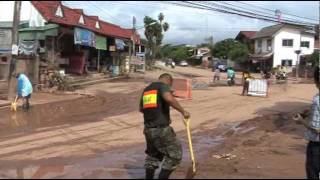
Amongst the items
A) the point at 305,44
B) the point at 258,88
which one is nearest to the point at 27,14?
the point at 258,88

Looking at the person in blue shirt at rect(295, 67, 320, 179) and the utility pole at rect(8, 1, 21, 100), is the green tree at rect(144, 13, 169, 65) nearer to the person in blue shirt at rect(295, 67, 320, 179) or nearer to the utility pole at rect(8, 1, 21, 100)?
the utility pole at rect(8, 1, 21, 100)

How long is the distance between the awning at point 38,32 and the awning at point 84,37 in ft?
6.22

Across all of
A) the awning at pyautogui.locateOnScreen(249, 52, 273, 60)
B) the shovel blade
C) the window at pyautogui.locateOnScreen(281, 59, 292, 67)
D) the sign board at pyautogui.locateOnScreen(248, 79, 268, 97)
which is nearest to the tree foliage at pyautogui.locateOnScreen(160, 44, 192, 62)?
the awning at pyautogui.locateOnScreen(249, 52, 273, 60)

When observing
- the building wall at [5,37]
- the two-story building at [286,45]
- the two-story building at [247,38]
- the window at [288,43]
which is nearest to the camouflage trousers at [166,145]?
the building wall at [5,37]

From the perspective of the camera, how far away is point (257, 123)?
17.5m

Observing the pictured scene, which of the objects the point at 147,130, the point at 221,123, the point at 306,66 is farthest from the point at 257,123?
the point at 306,66

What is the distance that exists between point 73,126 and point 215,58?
7616cm

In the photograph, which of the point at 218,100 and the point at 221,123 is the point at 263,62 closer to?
the point at 218,100

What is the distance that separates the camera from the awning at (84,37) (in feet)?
108

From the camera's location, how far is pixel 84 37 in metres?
34.1

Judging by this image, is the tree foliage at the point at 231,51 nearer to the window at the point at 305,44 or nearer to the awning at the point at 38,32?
the window at the point at 305,44

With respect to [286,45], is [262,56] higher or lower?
lower

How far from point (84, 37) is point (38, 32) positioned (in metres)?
4.09

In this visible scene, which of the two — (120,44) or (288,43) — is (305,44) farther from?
(120,44)
